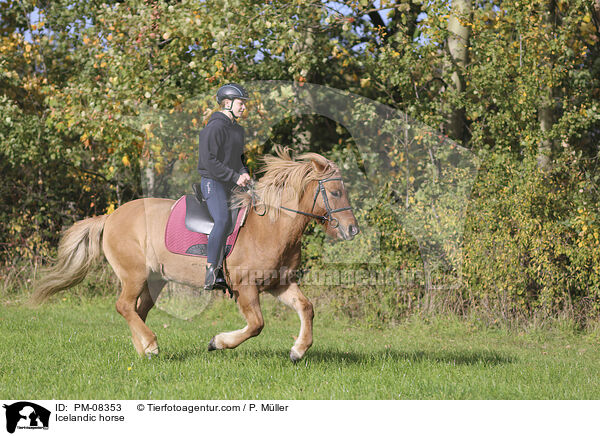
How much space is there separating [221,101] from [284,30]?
16.0 feet

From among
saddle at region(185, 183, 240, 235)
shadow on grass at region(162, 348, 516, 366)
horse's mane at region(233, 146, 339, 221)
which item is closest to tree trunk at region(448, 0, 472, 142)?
shadow on grass at region(162, 348, 516, 366)

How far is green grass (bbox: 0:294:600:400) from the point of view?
5.64 m

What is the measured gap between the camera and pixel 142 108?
11.2 m

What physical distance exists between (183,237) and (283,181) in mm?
1235

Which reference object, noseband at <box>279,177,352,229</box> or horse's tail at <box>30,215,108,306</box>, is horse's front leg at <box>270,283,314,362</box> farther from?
horse's tail at <box>30,215,108,306</box>

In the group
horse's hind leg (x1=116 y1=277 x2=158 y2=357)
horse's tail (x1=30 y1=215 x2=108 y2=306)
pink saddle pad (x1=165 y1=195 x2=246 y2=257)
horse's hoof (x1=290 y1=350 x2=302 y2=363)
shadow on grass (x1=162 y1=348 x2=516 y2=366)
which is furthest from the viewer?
horse's tail (x1=30 y1=215 x2=108 y2=306)

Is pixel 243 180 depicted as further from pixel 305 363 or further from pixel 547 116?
pixel 547 116

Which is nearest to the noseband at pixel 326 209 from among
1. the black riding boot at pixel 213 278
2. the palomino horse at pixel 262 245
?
the palomino horse at pixel 262 245

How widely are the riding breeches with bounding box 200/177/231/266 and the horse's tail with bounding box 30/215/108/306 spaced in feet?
6.19

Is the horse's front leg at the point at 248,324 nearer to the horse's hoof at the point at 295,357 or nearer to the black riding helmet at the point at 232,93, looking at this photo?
the horse's hoof at the point at 295,357

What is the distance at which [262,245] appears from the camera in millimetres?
6289

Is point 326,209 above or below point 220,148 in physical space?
below
